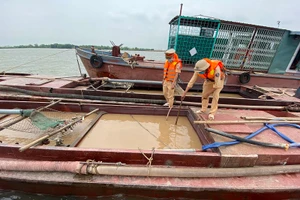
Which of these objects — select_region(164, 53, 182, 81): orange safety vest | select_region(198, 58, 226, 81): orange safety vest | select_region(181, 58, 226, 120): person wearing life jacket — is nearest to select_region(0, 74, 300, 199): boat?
select_region(181, 58, 226, 120): person wearing life jacket

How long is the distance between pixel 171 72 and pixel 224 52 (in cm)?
455

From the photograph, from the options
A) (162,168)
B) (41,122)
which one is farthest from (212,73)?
(41,122)

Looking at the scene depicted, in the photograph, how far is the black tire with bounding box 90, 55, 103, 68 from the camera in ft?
23.6

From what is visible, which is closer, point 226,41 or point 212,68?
point 212,68

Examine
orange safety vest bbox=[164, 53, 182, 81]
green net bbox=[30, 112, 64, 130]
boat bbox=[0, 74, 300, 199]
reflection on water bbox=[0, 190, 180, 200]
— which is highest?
orange safety vest bbox=[164, 53, 182, 81]

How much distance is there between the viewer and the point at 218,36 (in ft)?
23.4

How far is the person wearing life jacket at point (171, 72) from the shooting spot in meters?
4.09

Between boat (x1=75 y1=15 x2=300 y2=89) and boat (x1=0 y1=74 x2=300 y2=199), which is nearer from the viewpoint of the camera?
boat (x1=0 y1=74 x2=300 y2=199)

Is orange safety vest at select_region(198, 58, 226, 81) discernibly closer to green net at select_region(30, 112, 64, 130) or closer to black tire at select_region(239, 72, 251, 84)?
green net at select_region(30, 112, 64, 130)

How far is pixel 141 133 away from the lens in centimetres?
342

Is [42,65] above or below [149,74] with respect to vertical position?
below

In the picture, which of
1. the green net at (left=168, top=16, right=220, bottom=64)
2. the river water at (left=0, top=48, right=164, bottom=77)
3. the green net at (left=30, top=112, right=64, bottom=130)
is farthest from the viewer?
the river water at (left=0, top=48, right=164, bottom=77)

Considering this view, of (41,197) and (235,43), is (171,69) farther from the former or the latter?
(235,43)

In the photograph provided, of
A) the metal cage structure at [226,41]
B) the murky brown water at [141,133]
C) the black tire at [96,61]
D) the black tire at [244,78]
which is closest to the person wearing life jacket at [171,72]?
the murky brown water at [141,133]
